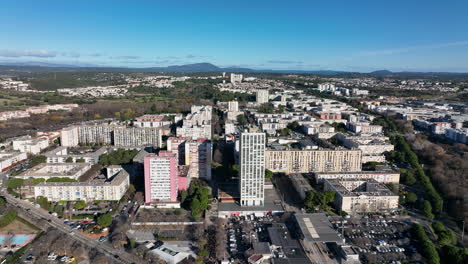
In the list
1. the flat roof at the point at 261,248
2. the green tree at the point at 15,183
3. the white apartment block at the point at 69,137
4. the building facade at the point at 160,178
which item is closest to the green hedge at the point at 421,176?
the flat roof at the point at 261,248

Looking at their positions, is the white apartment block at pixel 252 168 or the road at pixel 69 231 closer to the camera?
the road at pixel 69 231

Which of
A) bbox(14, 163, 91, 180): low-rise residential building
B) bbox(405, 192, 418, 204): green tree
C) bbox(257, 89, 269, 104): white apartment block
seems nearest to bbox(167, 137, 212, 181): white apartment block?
bbox(14, 163, 91, 180): low-rise residential building

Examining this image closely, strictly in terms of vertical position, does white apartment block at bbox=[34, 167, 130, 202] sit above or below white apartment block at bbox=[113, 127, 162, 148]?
below

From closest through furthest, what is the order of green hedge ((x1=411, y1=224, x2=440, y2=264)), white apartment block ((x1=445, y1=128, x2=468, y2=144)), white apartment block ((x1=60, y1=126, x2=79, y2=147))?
green hedge ((x1=411, y1=224, x2=440, y2=264))
white apartment block ((x1=60, y1=126, x2=79, y2=147))
white apartment block ((x1=445, y1=128, x2=468, y2=144))

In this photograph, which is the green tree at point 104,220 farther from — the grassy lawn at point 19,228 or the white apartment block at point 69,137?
the white apartment block at point 69,137

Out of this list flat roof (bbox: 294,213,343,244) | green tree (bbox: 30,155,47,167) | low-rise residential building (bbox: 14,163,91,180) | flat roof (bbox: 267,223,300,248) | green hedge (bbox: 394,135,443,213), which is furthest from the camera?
green tree (bbox: 30,155,47,167)

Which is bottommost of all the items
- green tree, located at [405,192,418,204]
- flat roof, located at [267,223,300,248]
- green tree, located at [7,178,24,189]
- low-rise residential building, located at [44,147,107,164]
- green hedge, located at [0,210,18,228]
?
flat roof, located at [267,223,300,248]

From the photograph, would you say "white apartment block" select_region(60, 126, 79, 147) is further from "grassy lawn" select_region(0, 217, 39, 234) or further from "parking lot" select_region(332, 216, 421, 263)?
"parking lot" select_region(332, 216, 421, 263)

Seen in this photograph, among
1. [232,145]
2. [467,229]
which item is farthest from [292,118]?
[467,229]
